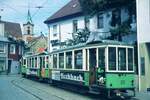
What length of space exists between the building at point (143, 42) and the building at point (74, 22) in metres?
2.32

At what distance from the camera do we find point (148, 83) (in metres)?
23.8

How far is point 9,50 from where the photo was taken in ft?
215

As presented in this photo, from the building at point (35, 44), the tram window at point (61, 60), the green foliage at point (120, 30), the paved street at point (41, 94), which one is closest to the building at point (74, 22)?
the green foliage at point (120, 30)

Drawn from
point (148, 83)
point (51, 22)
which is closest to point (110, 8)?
point (148, 83)

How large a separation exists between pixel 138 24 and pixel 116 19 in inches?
214

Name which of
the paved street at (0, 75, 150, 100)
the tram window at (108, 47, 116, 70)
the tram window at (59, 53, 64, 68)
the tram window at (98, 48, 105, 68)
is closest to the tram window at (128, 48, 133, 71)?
the tram window at (108, 47, 116, 70)

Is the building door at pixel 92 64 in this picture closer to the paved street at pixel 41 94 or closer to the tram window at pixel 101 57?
the tram window at pixel 101 57

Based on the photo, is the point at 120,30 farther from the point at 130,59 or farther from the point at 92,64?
the point at 130,59

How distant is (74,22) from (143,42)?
54.7ft

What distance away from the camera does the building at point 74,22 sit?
30667 millimetres

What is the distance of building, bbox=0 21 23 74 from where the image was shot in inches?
2509

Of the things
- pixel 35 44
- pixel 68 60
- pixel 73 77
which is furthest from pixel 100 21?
pixel 35 44

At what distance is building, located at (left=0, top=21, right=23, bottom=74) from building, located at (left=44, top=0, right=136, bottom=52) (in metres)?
19.9

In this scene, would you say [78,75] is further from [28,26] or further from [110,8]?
[28,26]
